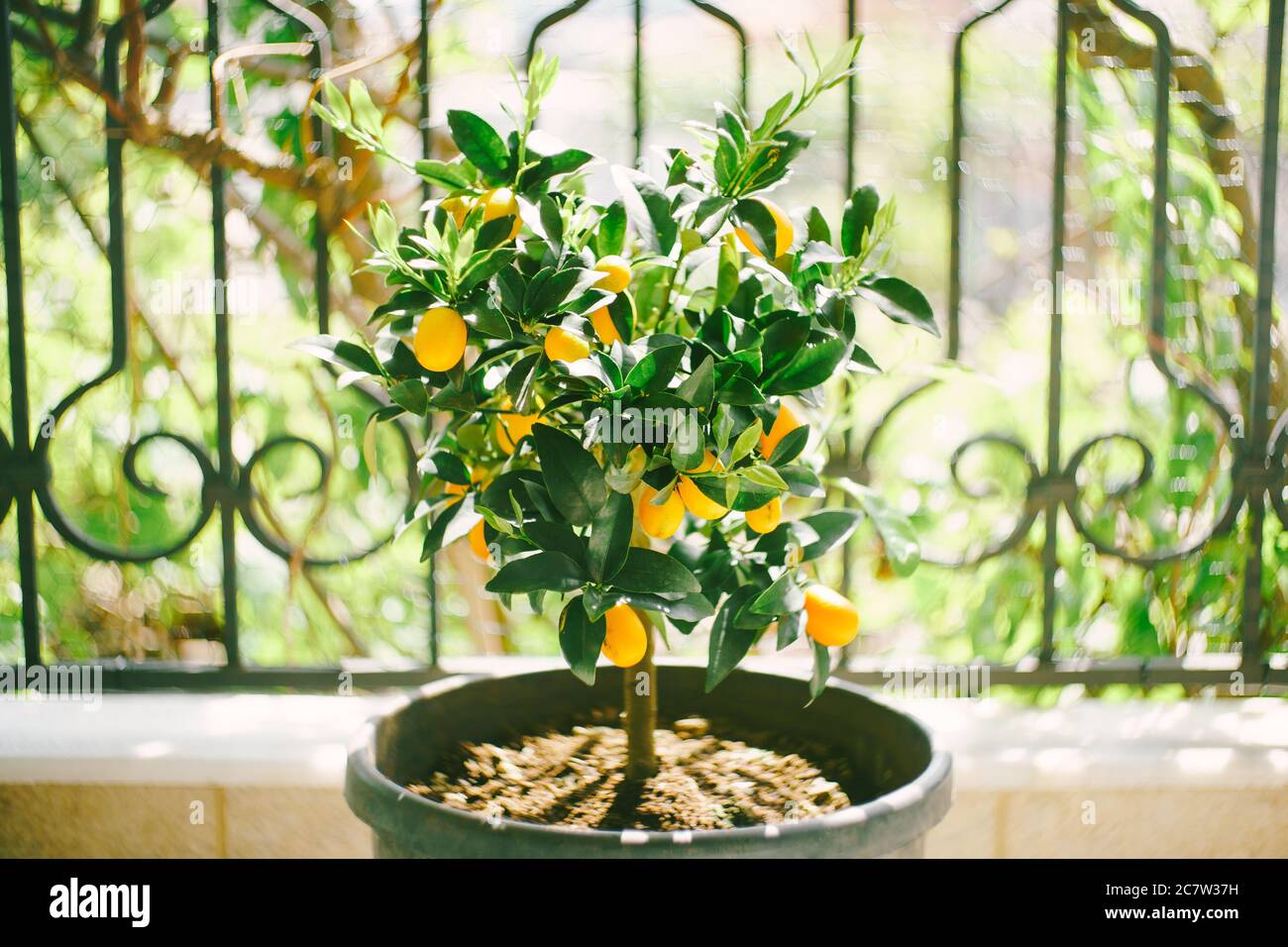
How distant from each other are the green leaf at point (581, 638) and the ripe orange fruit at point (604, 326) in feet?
0.61

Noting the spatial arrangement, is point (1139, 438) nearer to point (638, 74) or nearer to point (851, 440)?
point (851, 440)

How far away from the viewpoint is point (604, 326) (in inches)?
28.5

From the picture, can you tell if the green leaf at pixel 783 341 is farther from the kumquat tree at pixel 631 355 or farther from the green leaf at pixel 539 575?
the green leaf at pixel 539 575

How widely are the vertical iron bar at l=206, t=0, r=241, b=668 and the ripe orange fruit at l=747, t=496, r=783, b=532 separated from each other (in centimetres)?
74

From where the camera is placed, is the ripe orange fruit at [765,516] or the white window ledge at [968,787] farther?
the white window ledge at [968,787]

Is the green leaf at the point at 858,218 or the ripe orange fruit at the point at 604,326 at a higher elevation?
the green leaf at the point at 858,218

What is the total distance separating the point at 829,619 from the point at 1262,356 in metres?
0.80

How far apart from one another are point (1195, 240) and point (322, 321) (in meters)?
1.09

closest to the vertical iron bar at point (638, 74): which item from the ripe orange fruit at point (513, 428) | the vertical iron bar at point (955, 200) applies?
the vertical iron bar at point (955, 200)

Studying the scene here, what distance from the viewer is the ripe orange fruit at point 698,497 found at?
2.27 ft

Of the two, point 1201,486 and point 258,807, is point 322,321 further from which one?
point 1201,486

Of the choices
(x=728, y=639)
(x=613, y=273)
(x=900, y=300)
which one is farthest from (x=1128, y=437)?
(x=613, y=273)

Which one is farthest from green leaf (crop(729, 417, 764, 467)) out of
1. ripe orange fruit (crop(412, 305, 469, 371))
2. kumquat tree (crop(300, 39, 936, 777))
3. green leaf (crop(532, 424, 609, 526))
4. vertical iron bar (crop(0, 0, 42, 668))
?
vertical iron bar (crop(0, 0, 42, 668))

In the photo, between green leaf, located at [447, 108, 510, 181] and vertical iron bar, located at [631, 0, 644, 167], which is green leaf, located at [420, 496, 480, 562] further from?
vertical iron bar, located at [631, 0, 644, 167]
